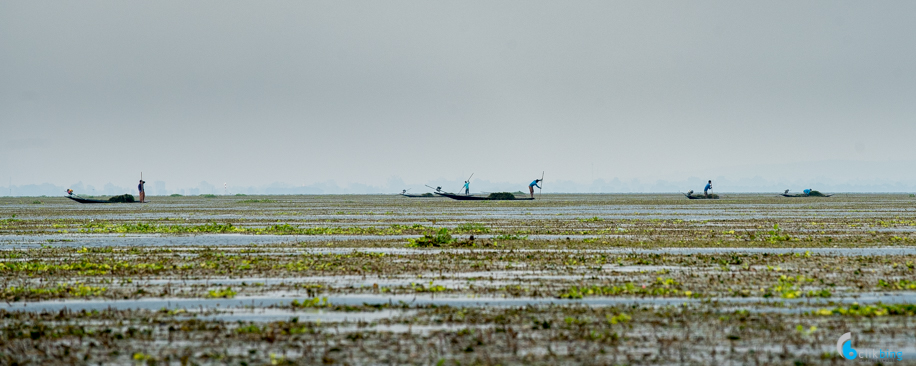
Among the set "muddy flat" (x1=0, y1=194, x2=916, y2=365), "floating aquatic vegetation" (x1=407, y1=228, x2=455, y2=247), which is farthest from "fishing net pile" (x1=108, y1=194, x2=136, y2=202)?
"floating aquatic vegetation" (x1=407, y1=228, x2=455, y2=247)

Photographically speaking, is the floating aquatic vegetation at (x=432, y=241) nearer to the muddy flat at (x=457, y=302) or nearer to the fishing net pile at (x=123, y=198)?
the muddy flat at (x=457, y=302)

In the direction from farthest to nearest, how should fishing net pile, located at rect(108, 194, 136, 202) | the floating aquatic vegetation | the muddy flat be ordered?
fishing net pile, located at rect(108, 194, 136, 202), the floating aquatic vegetation, the muddy flat

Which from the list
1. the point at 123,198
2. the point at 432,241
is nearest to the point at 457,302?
the point at 432,241

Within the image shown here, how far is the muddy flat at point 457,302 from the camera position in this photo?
9398 millimetres

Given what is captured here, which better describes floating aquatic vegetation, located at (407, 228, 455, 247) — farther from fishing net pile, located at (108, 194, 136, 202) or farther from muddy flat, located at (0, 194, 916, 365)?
fishing net pile, located at (108, 194, 136, 202)

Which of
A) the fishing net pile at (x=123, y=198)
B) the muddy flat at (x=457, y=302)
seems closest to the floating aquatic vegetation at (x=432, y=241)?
the muddy flat at (x=457, y=302)

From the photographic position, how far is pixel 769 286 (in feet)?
46.8

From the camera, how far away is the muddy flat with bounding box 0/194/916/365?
9398mm

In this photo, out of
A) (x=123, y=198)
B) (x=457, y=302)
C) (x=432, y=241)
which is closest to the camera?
(x=457, y=302)

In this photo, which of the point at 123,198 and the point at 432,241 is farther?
the point at 123,198

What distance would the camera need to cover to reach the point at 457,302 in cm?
1272

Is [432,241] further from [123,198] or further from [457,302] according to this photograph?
[123,198]

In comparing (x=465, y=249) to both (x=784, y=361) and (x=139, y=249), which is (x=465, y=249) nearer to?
(x=139, y=249)

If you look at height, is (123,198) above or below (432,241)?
above
